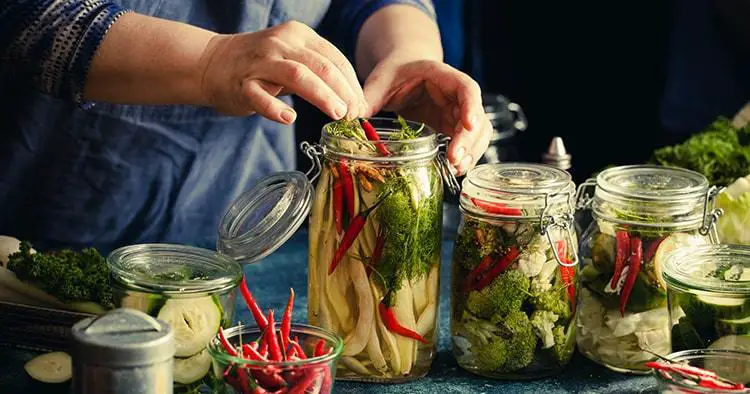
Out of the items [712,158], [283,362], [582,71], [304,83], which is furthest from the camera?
[582,71]

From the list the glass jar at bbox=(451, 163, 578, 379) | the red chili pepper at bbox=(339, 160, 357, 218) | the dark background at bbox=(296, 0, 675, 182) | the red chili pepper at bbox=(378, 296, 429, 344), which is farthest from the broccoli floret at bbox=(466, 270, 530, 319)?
the dark background at bbox=(296, 0, 675, 182)

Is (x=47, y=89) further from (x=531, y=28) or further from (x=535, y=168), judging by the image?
(x=531, y=28)

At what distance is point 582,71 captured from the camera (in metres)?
4.06

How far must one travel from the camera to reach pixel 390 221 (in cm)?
151

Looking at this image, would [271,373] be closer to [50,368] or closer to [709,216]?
[50,368]

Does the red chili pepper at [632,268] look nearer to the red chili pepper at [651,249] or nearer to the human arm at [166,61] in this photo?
the red chili pepper at [651,249]

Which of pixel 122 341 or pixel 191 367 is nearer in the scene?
pixel 122 341

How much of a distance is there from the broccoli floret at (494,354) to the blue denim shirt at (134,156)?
0.77 meters

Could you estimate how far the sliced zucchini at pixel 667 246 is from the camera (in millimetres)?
1587

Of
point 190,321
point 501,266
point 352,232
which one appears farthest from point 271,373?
A: point 501,266

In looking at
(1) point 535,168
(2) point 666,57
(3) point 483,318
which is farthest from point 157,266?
(2) point 666,57

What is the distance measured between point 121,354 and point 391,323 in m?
0.46

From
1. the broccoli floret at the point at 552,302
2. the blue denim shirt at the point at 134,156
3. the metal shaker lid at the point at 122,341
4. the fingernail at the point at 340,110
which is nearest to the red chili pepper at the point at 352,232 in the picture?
the fingernail at the point at 340,110

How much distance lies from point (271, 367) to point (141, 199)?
1.05 metres
